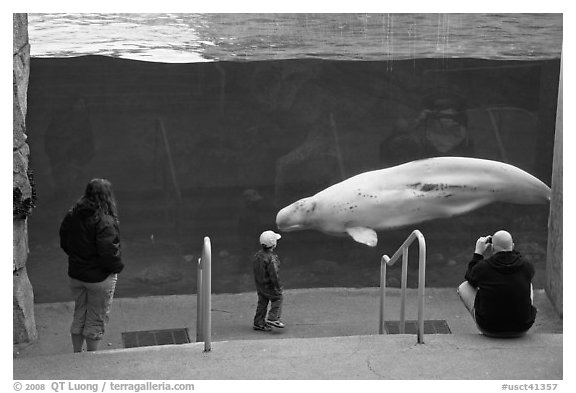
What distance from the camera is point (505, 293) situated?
6.76 metres

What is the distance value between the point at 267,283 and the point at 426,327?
5.98 feet

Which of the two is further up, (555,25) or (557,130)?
(555,25)

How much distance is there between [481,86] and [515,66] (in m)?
0.45

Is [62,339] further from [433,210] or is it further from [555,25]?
[555,25]

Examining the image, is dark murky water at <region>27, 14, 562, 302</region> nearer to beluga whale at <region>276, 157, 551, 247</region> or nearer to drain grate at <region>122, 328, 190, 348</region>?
beluga whale at <region>276, 157, 551, 247</region>

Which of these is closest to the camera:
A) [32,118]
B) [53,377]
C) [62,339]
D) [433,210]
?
[53,377]

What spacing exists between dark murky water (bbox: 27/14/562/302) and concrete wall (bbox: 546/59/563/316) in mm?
286

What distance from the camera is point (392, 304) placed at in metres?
10.4

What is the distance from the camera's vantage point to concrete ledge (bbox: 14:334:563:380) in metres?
6.10

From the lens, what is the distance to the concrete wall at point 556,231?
9805mm

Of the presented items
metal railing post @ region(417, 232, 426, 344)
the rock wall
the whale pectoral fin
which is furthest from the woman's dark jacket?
the whale pectoral fin

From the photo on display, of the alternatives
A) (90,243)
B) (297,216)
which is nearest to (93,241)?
(90,243)

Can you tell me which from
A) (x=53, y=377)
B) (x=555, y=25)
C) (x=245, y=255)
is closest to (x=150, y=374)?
(x=53, y=377)

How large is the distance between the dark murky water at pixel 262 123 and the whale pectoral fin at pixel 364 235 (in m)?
0.08
